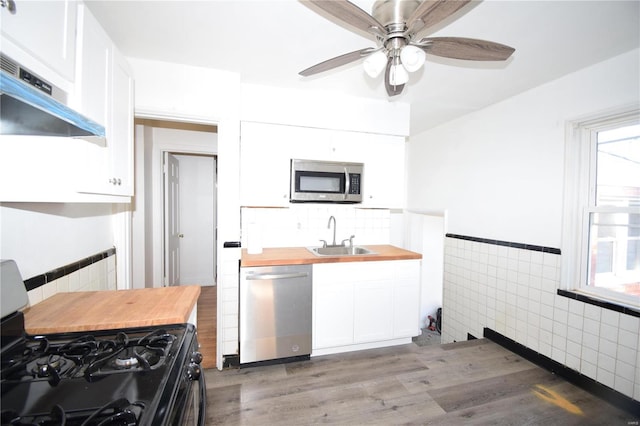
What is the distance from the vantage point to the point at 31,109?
0.82m

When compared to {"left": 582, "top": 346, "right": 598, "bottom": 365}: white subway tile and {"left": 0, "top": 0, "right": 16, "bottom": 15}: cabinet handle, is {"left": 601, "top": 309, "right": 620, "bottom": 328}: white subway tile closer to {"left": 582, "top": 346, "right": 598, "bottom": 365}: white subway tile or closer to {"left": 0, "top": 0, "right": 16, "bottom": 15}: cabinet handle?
{"left": 582, "top": 346, "right": 598, "bottom": 365}: white subway tile

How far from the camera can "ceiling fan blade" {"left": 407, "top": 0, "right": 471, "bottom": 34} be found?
0.96m

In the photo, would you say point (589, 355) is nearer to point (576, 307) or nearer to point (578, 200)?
point (576, 307)

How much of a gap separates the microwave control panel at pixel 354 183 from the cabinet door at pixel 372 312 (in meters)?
0.91

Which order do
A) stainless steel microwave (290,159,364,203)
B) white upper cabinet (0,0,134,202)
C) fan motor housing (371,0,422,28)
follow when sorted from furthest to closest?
stainless steel microwave (290,159,364,203), fan motor housing (371,0,422,28), white upper cabinet (0,0,134,202)

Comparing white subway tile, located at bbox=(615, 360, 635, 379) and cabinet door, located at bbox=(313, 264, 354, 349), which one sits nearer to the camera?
white subway tile, located at bbox=(615, 360, 635, 379)

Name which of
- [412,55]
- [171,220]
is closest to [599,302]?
[412,55]

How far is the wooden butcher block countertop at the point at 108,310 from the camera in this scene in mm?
1058

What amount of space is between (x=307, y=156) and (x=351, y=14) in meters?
1.53

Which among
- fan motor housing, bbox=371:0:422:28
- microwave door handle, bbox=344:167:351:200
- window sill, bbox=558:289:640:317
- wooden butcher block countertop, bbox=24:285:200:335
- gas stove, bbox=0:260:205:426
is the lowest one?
window sill, bbox=558:289:640:317

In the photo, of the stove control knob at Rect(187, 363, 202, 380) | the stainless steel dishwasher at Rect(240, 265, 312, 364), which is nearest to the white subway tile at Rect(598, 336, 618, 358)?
the stainless steel dishwasher at Rect(240, 265, 312, 364)

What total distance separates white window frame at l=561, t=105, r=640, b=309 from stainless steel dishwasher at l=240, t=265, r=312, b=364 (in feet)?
6.87

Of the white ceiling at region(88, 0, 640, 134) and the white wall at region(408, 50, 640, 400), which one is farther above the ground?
the white ceiling at region(88, 0, 640, 134)

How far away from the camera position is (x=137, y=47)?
1.83 metres
